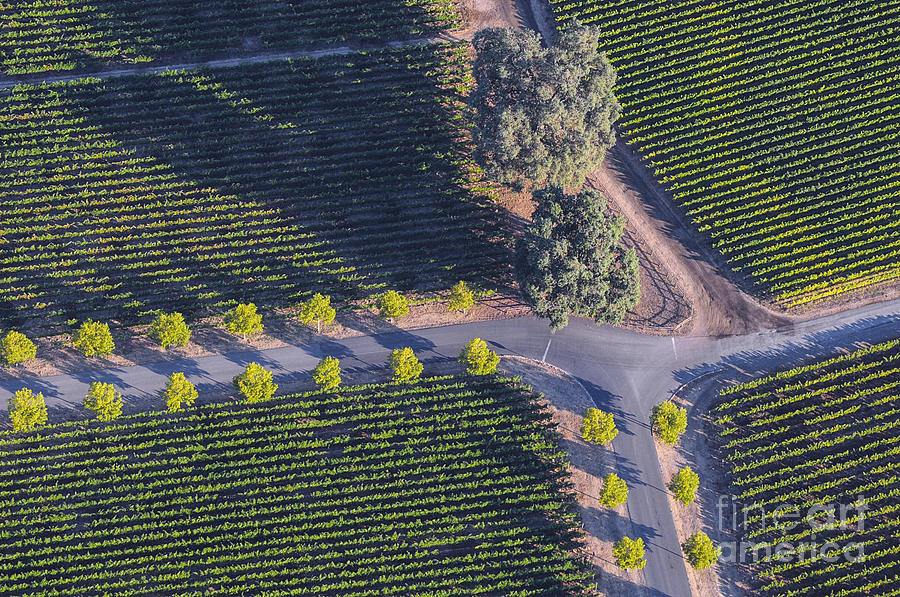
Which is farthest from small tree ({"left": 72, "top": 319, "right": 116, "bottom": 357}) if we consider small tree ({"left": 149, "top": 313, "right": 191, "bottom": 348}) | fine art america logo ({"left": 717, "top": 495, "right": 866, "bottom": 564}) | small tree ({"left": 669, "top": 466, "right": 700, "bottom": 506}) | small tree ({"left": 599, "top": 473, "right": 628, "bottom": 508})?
fine art america logo ({"left": 717, "top": 495, "right": 866, "bottom": 564})

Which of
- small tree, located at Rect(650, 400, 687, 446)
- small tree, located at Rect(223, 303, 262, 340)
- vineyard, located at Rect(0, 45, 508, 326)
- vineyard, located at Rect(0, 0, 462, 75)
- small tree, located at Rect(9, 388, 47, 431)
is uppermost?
vineyard, located at Rect(0, 0, 462, 75)

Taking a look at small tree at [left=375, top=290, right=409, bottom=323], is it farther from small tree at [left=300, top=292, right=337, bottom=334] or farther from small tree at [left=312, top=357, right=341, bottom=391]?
small tree at [left=312, top=357, right=341, bottom=391]

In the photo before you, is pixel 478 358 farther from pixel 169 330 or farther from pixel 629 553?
pixel 169 330

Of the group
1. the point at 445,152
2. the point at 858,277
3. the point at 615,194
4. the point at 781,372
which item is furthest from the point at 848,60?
the point at 445,152

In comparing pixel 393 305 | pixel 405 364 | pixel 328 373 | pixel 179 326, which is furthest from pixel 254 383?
pixel 393 305

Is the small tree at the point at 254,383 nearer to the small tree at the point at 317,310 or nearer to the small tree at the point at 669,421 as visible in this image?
the small tree at the point at 317,310
